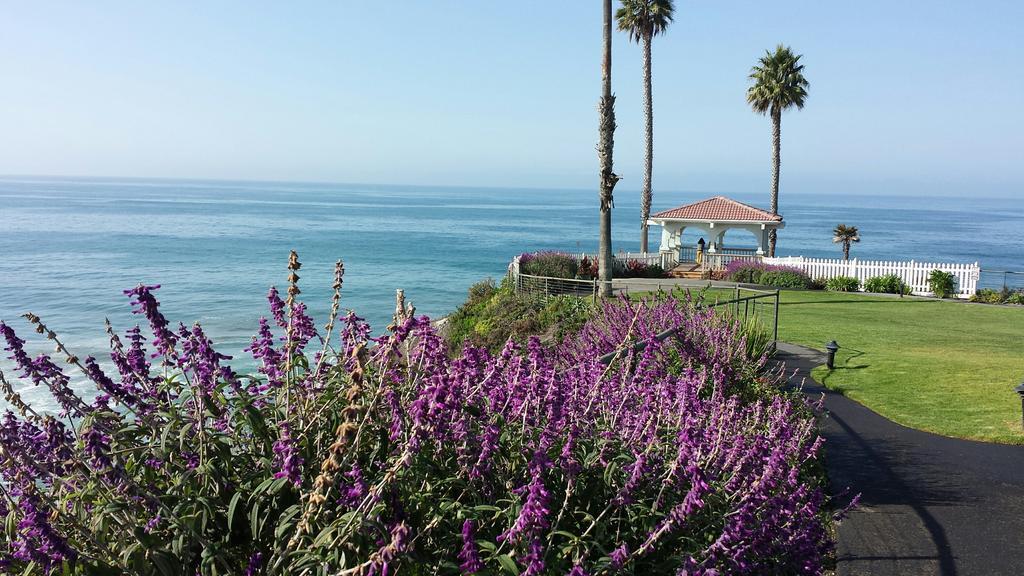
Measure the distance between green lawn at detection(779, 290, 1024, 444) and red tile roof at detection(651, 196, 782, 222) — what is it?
42.5 ft

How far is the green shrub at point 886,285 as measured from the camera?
30484 mm

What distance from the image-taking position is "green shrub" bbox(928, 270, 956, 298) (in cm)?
2939

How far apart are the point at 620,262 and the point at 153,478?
30.2m

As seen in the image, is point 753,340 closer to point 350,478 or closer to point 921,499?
point 921,499

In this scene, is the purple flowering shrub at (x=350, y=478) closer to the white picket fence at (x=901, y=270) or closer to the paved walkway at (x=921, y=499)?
the paved walkway at (x=921, y=499)

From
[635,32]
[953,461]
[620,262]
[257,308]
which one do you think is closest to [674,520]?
[953,461]

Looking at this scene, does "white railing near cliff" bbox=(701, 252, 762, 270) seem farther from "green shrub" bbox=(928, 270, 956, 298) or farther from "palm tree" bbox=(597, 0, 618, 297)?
"palm tree" bbox=(597, 0, 618, 297)

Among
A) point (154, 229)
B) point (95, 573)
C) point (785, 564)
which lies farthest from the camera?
point (154, 229)

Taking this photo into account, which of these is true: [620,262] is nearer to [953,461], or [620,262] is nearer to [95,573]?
[953,461]

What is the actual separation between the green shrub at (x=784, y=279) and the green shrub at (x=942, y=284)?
4.54 m

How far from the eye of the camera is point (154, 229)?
295 feet

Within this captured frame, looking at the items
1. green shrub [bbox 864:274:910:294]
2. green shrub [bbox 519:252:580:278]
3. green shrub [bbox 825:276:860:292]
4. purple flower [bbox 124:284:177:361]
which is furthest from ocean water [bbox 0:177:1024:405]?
green shrub [bbox 864:274:910:294]

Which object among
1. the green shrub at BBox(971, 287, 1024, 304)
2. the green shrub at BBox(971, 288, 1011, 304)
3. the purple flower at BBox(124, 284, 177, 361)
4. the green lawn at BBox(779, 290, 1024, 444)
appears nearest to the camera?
the purple flower at BBox(124, 284, 177, 361)

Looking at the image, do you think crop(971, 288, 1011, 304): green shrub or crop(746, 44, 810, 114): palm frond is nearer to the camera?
crop(971, 288, 1011, 304): green shrub
